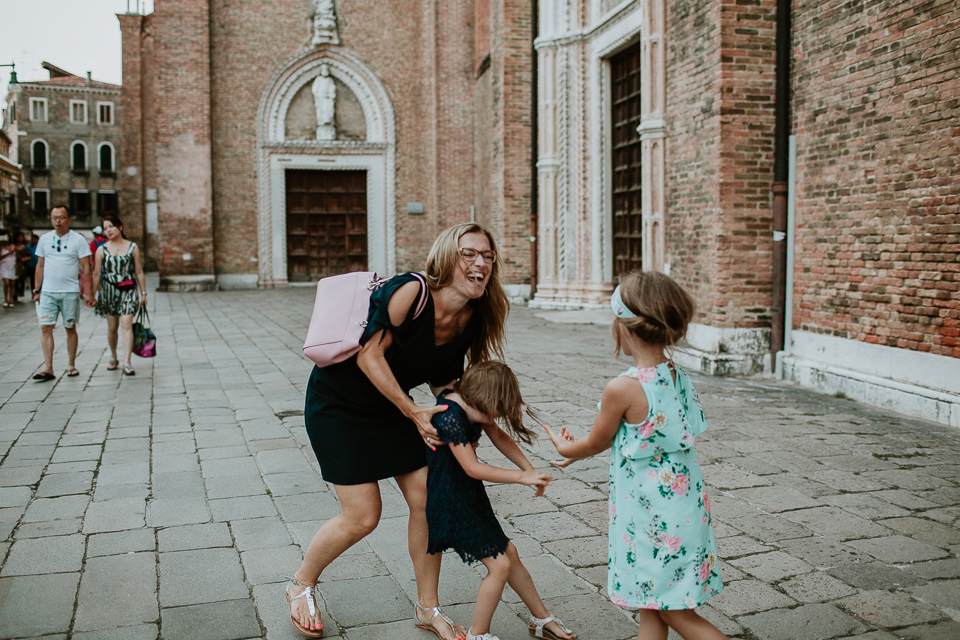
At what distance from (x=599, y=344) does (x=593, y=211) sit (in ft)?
12.9

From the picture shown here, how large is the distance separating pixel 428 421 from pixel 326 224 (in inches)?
A: 816

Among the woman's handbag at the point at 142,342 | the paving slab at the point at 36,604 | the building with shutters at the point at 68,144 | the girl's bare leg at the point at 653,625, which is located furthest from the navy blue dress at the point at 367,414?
the building with shutters at the point at 68,144

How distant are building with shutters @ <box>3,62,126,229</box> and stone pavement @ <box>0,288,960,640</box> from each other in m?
56.5

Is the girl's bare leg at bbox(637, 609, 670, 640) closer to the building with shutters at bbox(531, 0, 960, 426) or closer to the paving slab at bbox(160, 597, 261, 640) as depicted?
the paving slab at bbox(160, 597, 261, 640)

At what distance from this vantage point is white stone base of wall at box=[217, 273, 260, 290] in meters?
21.8

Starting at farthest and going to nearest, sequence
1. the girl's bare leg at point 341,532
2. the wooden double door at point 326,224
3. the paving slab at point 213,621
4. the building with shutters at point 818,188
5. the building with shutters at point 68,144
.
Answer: the building with shutters at point 68,144
the wooden double door at point 326,224
the building with shutters at point 818,188
the paving slab at point 213,621
the girl's bare leg at point 341,532

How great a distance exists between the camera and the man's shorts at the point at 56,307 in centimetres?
841

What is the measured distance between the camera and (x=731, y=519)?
13.9 feet

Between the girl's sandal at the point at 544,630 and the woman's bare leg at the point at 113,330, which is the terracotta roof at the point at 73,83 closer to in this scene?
the woman's bare leg at the point at 113,330

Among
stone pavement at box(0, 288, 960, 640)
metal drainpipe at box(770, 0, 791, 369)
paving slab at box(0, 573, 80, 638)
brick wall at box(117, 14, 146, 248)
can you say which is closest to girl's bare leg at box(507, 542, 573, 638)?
stone pavement at box(0, 288, 960, 640)

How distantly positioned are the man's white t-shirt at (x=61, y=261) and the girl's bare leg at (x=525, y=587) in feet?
23.7

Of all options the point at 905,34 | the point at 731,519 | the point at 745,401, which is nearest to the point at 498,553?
the point at 731,519

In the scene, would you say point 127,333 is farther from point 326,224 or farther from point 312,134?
point 312,134

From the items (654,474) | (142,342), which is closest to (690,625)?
(654,474)
